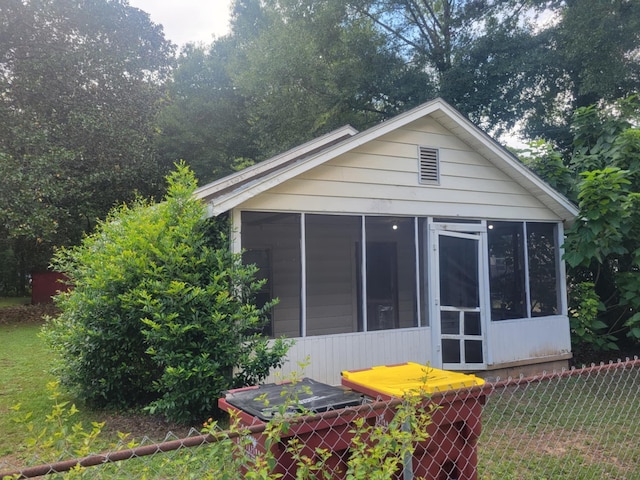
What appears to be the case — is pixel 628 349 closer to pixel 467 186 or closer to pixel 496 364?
pixel 496 364

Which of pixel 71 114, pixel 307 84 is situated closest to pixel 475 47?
pixel 307 84

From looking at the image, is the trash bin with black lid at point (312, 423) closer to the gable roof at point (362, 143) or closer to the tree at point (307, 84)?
the gable roof at point (362, 143)

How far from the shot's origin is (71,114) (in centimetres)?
1591

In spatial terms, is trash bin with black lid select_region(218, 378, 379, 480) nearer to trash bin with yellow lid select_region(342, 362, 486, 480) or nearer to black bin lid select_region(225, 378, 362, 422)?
black bin lid select_region(225, 378, 362, 422)

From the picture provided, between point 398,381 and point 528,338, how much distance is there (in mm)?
5538

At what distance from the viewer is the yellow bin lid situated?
3.10 meters

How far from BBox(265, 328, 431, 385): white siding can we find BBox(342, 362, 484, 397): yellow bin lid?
2406 mm

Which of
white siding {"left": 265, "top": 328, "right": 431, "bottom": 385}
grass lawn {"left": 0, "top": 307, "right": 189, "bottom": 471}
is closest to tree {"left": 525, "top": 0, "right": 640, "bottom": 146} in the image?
white siding {"left": 265, "top": 328, "right": 431, "bottom": 385}

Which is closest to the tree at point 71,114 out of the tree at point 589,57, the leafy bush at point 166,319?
the leafy bush at point 166,319

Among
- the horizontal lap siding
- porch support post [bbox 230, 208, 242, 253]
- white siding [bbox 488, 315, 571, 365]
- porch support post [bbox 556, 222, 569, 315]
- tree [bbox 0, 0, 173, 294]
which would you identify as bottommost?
white siding [bbox 488, 315, 571, 365]

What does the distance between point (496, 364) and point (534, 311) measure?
1325 millimetres

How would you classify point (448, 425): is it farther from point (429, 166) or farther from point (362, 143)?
point (429, 166)

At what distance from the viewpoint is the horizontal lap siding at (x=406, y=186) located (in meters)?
6.36

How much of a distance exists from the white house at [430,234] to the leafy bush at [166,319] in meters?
0.53
